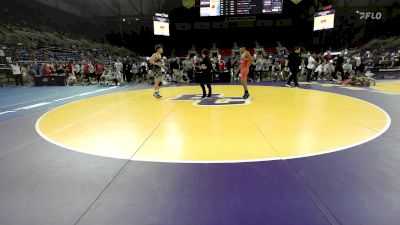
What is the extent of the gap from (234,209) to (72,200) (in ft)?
4.85

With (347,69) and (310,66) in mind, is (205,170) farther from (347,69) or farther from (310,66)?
(347,69)

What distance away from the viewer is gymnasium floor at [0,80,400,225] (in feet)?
7.09

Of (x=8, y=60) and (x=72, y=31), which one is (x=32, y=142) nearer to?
(x=8, y=60)

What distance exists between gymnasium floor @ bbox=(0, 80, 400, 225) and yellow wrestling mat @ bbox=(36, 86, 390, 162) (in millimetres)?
23

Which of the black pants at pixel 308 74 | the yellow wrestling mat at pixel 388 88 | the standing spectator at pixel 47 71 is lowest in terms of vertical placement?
the yellow wrestling mat at pixel 388 88

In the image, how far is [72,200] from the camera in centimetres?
243

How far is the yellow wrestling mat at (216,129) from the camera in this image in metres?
3.55

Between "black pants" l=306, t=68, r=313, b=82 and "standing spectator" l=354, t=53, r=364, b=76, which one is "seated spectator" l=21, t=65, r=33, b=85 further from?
"standing spectator" l=354, t=53, r=364, b=76

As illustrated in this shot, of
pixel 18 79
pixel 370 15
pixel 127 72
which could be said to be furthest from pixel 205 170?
pixel 370 15

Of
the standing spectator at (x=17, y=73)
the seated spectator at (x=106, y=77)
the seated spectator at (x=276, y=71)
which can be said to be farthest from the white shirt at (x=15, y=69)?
the seated spectator at (x=276, y=71)

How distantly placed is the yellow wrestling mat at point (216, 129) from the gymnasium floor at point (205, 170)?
2 centimetres

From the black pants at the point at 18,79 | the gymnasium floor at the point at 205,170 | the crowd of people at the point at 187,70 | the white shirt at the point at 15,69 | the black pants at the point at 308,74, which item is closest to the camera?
the gymnasium floor at the point at 205,170

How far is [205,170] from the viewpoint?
295cm

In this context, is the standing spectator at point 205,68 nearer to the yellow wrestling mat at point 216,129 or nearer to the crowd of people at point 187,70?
the yellow wrestling mat at point 216,129
